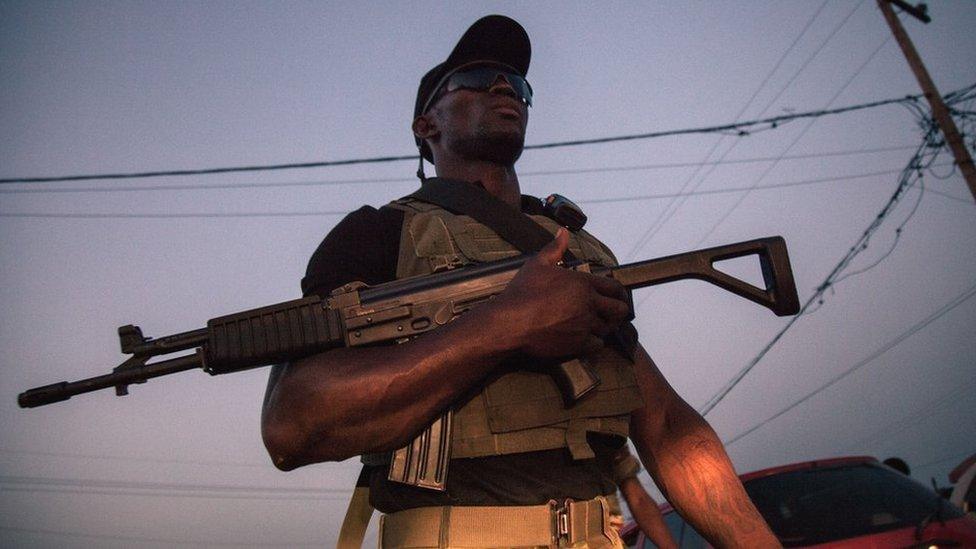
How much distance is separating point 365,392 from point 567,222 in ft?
3.82

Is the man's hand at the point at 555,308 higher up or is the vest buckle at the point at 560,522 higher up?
the man's hand at the point at 555,308

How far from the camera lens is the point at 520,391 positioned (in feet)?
5.71

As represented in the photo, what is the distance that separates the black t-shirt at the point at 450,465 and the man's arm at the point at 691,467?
26 centimetres

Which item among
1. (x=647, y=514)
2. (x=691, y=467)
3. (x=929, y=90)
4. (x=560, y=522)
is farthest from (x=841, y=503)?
(x=929, y=90)

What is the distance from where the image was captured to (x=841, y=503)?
383cm

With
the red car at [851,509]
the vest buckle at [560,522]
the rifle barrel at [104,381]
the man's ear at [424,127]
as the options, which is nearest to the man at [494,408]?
the vest buckle at [560,522]

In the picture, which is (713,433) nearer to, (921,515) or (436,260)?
(436,260)

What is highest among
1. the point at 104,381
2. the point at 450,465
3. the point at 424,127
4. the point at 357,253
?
the point at 424,127

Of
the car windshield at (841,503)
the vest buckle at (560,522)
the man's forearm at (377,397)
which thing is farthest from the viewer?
the car windshield at (841,503)

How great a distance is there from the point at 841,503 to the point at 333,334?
3.60 m

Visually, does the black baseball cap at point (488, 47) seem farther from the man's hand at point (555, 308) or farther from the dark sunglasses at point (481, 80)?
the man's hand at point (555, 308)

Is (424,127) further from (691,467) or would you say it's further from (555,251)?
(691,467)

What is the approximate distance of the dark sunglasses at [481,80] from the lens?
2.59 meters

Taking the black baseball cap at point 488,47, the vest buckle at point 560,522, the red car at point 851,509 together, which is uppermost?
the black baseball cap at point 488,47
